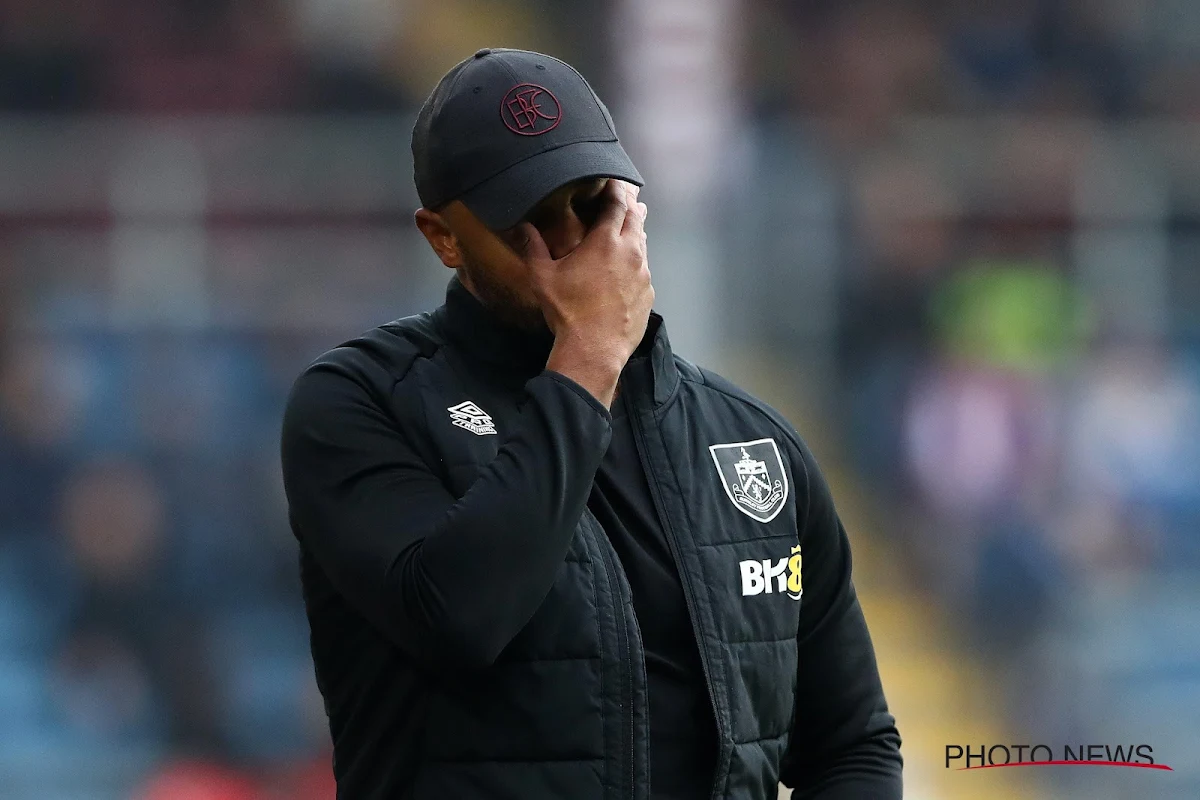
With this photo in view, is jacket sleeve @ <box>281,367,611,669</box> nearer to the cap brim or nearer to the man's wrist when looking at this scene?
the man's wrist

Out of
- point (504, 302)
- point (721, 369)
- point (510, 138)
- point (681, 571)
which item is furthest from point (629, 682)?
point (721, 369)

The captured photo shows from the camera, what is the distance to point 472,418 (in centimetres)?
146

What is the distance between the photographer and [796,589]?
1539 millimetres

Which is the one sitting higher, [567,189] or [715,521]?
[567,189]

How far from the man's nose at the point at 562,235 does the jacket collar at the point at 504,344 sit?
0.27 feet

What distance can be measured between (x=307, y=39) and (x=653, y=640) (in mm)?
5130

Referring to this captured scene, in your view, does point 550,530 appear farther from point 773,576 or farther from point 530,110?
point 530,110

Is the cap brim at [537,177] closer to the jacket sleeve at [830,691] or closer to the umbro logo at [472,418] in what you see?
the umbro logo at [472,418]

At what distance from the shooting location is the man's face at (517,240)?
1.48m

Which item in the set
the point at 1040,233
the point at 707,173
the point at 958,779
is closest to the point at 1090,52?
the point at 1040,233

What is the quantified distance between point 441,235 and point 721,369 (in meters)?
3.89

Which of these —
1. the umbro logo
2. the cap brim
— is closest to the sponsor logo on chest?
the umbro logo

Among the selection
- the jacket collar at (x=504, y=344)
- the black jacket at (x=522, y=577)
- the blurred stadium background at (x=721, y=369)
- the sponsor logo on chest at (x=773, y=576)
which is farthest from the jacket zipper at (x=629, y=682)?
the blurred stadium background at (x=721, y=369)

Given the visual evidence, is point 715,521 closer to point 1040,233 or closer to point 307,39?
point 1040,233
